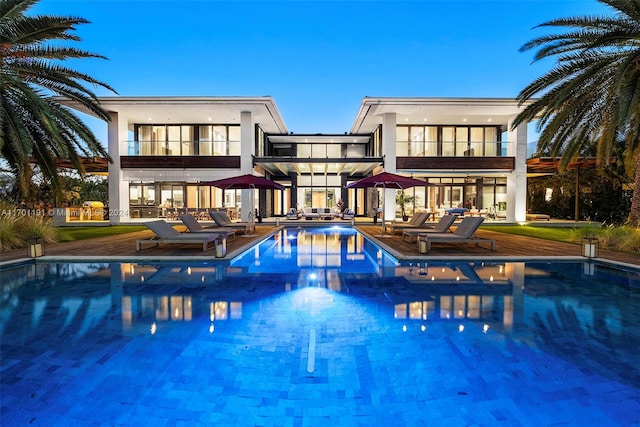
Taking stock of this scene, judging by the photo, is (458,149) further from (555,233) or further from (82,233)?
(82,233)

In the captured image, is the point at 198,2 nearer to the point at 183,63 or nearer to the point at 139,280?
the point at 139,280

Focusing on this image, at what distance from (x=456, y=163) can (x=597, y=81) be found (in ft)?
34.5

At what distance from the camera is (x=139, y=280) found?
7.06 meters

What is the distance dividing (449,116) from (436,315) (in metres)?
19.1

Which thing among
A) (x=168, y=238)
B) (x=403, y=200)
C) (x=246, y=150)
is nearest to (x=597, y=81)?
(x=403, y=200)

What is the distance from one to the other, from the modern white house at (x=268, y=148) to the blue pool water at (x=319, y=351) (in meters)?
13.3

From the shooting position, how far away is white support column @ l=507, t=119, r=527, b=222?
21.0m

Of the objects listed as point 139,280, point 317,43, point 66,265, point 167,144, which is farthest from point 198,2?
point 317,43

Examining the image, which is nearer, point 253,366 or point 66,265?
point 253,366

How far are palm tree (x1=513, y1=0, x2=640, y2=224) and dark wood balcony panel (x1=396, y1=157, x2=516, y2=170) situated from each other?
7918 millimetres

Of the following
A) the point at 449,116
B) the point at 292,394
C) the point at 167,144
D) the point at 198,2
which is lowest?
the point at 292,394

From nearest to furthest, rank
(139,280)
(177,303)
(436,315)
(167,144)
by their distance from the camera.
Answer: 1. (436,315)
2. (177,303)
3. (139,280)
4. (167,144)

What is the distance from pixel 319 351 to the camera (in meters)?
3.96

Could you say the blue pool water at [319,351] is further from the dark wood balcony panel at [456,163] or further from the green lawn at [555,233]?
the dark wood balcony panel at [456,163]
